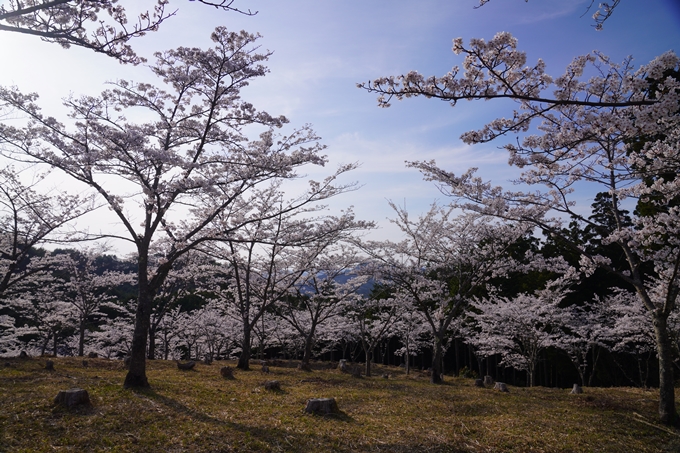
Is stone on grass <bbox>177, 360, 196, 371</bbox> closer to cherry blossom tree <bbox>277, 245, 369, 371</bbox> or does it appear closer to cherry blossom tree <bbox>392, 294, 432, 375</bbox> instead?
cherry blossom tree <bbox>277, 245, 369, 371</bbox>

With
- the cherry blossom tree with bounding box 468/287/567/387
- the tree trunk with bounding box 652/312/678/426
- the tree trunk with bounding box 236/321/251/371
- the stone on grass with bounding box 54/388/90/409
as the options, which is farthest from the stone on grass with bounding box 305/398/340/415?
the cherry blossom tree with bounding box 468/287/567/387

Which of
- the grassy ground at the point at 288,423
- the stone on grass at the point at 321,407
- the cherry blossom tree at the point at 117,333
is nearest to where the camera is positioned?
the grassy ground at the point at 288,423

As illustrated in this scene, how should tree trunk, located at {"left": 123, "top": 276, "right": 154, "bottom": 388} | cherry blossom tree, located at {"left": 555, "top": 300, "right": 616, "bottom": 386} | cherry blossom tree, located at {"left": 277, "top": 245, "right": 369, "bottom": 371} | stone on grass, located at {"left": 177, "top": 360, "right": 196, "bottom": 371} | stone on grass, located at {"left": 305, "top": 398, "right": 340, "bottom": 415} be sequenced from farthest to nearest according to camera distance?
1. cherry blossom tree, located at {"left": 555, "top": 300, "right": 616, "bottom": 386}
2. cherry blossom tree, located at {"left": 277, "top": 245, "right": 369, "bottom": 371}
3. stone on grass, located at {"left": 177, "top": 360, "right": 196, "bottom": 371}
4. tree trunk, located at {"left": 123, "top": 276, "right": 154, "bottom": 388}
5. stone on grass, located at {"left": 305, "top": 398, "right": 340, "bottom": 415}

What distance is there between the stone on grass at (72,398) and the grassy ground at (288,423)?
138 millimetres

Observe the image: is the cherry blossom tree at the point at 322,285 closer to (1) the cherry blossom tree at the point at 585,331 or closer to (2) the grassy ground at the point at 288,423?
(2) the grassy ground at the point at 288,423

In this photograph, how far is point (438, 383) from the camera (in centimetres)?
1243

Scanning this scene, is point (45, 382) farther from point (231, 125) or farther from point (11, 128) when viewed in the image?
point (231, 125)

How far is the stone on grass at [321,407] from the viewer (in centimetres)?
620

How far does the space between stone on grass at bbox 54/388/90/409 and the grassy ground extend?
14 centimetres

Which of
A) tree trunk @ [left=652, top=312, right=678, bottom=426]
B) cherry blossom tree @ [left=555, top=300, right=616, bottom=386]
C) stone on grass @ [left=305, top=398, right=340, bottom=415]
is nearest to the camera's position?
stone on grass @ [left=305, top=398, right=340, bottom=415]

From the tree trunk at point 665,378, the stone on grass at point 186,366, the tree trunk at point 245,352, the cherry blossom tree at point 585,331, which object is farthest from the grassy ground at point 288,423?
the cherry blossom tree at point 585,331

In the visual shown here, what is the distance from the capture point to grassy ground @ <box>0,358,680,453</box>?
4691 mm

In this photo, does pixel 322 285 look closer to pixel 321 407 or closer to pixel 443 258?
pixel 443 258

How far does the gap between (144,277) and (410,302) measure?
37.2 feet
